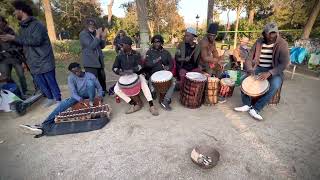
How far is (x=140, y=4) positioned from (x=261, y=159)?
15.9 ft

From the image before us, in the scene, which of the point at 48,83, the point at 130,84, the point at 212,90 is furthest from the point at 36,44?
the point at 212,90

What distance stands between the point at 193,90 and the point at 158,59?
102 centimetres

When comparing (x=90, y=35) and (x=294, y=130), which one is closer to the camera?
(x=294, y=130)

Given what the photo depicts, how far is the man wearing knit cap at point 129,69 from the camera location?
15.0 feet

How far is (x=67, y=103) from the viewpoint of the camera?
4.16m

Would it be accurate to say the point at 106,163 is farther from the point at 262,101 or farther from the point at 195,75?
the point at 262,101

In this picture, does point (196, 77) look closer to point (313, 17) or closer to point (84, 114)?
point (84, 114)

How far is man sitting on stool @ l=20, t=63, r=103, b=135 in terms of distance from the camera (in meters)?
3.98

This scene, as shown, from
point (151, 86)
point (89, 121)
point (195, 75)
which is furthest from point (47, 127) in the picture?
point (195, 75)

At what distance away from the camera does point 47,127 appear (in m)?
3.93

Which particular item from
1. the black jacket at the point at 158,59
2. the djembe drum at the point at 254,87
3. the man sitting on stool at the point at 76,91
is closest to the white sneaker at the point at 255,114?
the djembe drum at the point at 254,87

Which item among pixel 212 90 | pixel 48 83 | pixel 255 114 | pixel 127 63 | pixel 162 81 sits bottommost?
pixel 255 114

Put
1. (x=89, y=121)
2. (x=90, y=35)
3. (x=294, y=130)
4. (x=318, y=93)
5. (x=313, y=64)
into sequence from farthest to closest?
(x=313, y=64) < (x=318, y=93) < (x=90, y=35) < (x=89, y=121) < (x=294, y=130)

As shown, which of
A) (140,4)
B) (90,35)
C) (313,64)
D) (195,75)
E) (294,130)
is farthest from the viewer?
(313,64)
